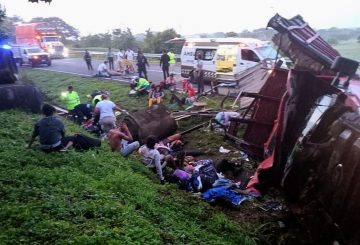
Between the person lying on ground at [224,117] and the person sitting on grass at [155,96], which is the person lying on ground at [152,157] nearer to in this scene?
the person lying on ground at [224,117]

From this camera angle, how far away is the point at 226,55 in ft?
58.2

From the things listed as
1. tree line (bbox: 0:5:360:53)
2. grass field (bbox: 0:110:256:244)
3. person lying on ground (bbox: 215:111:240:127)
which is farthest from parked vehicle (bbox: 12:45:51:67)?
grass field (bbox: 0:110:256:244)

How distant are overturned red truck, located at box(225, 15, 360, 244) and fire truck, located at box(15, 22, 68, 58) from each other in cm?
3593

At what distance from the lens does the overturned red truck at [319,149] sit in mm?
4441

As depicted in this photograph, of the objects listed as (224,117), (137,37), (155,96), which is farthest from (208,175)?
(137,37)

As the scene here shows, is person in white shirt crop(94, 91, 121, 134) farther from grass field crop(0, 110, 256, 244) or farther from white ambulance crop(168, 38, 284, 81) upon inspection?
white ambulance crop(168, 38, 284, 81)

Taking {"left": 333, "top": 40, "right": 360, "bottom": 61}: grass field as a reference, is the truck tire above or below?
below

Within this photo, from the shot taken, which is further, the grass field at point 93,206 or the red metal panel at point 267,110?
the red metal panel at point 267,110

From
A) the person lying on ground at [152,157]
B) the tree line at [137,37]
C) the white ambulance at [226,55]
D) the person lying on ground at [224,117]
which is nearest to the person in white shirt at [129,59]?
the white ambulance at [226,55]

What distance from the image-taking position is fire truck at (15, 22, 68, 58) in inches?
1547

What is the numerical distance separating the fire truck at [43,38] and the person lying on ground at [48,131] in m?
33.8

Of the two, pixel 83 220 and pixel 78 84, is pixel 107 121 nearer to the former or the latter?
pixel 83 220

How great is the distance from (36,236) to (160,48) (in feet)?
98.0

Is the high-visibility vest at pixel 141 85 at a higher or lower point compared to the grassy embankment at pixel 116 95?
higher
